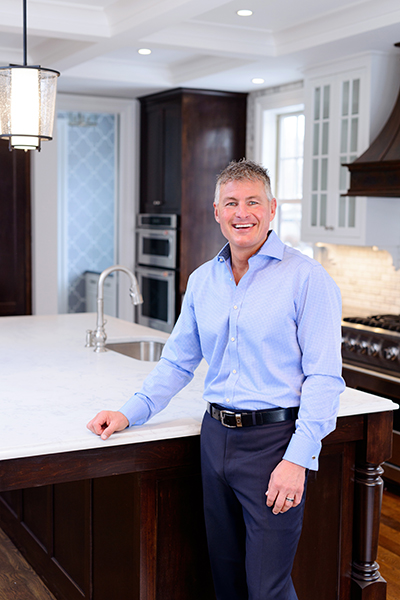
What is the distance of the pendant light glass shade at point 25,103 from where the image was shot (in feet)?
7.50

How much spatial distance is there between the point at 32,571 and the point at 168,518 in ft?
3.98

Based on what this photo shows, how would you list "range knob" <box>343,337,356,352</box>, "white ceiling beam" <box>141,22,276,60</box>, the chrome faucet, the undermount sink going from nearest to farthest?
the chrome faucet
the undermount sink
"range knob" <box>343,337,356,352</box>
"white ceiling beam" <box>141,22,276,60</box>

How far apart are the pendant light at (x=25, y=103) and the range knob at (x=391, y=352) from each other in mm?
2291

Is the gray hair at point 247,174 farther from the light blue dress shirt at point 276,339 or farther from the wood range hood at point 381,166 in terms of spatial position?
the wood range hood at point 381,166

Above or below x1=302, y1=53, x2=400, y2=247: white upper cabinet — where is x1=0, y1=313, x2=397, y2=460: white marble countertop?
below

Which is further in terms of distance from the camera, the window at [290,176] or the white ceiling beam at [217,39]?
the window at [290,176]

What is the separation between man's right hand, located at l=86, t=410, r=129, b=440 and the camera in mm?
1846

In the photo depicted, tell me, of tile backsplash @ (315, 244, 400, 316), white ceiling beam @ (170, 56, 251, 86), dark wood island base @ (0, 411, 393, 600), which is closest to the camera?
dark wood island base @ (0, 411, 393, 600)

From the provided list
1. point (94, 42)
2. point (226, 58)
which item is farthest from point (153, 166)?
point (94, 42)

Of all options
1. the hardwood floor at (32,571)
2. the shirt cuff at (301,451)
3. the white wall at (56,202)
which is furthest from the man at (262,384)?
the white wall at (56,202)

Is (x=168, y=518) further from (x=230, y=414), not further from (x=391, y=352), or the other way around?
(x=391, y=352)

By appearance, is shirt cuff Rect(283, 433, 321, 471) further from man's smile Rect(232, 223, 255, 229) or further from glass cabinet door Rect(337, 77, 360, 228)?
glass cabinet door Rect(337, 77, 360, 228)

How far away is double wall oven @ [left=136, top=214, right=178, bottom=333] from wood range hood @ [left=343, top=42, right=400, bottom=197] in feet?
6.78

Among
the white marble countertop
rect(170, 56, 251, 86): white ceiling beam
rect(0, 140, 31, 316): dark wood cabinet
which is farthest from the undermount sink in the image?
rect(0, 140, 31, 316): dark wood cabinet
